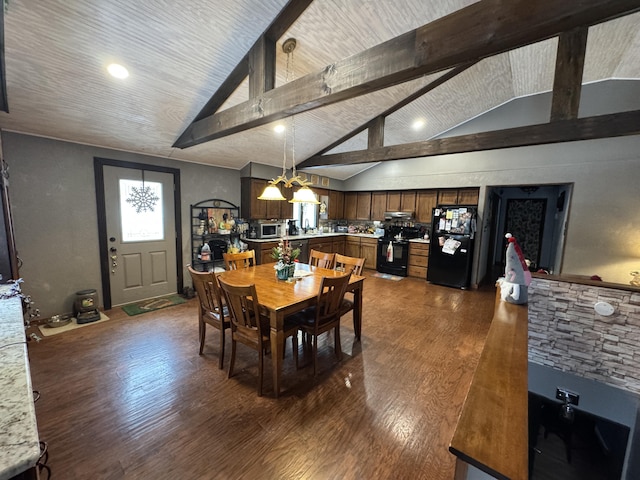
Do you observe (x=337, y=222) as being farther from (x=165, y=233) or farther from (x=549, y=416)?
(x=549, y=416)

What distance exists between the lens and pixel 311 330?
2.26m

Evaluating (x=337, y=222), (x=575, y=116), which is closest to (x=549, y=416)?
(x=575, y=116)

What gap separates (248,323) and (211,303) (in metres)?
0.51

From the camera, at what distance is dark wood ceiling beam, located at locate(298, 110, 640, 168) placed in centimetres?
255

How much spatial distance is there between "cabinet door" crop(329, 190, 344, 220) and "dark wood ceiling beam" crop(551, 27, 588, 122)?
477cm

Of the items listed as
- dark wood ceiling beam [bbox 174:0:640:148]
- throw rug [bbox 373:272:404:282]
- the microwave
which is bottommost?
throw rug [bbox 373:272:404:282]

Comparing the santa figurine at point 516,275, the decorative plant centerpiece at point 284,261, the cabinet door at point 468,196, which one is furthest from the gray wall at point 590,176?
the decorative plant centerpiece at point 284,261

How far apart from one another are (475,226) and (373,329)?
3108 millimetres

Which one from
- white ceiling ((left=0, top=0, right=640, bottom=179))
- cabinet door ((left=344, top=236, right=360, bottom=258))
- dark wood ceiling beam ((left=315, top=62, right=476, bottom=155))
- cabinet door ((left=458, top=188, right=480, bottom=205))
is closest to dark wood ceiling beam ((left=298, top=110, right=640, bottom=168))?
dark wood ceiling beam ((left=315, top=62, right=476, bottom=155))

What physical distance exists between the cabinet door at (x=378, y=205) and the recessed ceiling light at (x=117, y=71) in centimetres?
536

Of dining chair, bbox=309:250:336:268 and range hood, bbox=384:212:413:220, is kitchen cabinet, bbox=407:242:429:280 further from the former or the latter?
dining chair, bbox=309:250:336:268

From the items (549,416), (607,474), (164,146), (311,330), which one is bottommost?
(607,474)

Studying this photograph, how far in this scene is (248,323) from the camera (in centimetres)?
208

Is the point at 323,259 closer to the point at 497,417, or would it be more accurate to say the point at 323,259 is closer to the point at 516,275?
the point at 516,275
